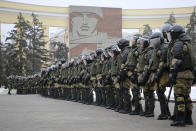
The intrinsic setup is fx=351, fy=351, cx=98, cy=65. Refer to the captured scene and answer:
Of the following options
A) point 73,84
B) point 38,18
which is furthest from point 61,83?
point 38,18

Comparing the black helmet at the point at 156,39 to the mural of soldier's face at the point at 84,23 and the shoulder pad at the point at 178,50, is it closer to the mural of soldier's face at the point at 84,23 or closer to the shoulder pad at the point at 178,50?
the shoulder pad at the point at 178,50

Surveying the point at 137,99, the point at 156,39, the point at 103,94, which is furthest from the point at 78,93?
the point at 156,39

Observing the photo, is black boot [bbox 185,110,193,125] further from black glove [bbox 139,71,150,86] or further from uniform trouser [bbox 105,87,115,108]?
uniform trouser [bbox 105,87,115,108]

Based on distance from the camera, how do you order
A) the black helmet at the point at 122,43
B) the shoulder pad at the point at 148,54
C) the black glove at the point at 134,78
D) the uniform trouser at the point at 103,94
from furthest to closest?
the uniform trouser at the point at 103,94
the black helmet at the point at 122,43
the black glove at the point at 134,78
the shoulder pad at the point at 148,54

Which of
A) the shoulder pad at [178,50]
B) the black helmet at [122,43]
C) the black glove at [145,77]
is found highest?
the black helmet at [122,43]

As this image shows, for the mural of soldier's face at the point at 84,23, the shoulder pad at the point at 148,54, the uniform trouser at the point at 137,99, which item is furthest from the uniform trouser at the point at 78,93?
the mural of soldier's face at the point at 84,23

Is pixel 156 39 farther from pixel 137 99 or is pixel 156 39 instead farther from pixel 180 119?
pixel 180 119

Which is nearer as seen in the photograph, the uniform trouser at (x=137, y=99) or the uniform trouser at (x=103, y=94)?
the uniform trouser at (x=137, y=99)

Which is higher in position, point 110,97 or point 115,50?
point 115,50

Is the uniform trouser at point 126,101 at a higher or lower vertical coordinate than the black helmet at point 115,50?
lower

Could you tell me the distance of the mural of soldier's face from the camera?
62.8 meters

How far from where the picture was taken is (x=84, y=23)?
63375 millimetres

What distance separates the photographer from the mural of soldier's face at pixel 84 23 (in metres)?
62.8

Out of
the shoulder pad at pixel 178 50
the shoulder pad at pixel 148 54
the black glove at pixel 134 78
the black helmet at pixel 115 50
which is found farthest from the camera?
the black helmet at pixel 115 50
